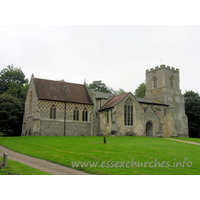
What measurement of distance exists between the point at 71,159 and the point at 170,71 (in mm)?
46129

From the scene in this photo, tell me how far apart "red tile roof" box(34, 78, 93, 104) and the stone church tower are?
19.2 meters

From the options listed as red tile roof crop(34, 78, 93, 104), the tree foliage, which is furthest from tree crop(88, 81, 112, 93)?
red tile roof crop(34, 78, 93, 104)

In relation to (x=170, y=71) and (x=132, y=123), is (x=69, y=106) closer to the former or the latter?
(x=132, y=123)

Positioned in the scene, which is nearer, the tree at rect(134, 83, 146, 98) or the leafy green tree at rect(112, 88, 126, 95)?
the tree at rect(134, 83, 146, 98)

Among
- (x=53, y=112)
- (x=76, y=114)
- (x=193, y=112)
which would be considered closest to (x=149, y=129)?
(x=76, y=114)

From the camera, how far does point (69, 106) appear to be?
4050cm

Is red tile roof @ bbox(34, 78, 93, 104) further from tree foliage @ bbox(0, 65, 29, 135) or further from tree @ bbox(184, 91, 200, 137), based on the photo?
tree @ bbox(184, 91, 200, 137)

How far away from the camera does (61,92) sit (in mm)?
41656

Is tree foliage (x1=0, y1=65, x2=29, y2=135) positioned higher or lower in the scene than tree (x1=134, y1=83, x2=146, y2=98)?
lower

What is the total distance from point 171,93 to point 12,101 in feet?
116

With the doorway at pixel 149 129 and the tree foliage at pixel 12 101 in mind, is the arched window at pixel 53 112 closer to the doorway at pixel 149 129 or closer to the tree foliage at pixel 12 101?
the tree foliage at pixel 12 101

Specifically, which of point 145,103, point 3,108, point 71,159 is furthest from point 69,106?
point 71,159

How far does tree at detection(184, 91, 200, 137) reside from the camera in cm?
5800

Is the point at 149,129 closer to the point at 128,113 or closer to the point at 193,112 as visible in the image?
the point at 128,113
